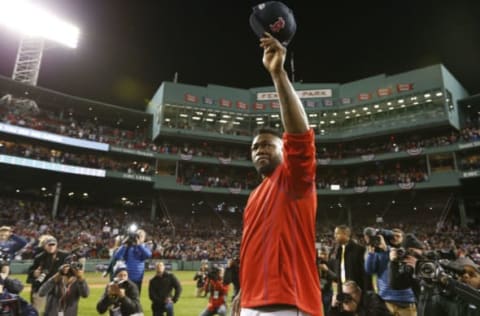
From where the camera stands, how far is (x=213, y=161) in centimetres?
4162

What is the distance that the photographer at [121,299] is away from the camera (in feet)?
20.9

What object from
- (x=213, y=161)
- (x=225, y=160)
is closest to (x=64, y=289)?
(x=213, y=161)

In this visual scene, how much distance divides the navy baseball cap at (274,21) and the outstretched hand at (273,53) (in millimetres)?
57

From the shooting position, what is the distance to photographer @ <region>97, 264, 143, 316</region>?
20.9ft

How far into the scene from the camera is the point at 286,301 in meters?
1.84

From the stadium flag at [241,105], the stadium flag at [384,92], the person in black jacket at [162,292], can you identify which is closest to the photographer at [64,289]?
the person in black jacket at [162,292]

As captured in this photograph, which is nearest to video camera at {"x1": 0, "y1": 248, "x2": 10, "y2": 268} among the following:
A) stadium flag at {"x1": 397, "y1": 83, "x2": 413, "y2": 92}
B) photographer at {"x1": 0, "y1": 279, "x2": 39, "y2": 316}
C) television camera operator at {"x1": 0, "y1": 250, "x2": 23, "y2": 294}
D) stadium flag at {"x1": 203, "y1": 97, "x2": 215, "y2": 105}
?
television camera operator at {"x1": 0, "y1": 250, "x2": 23, "y2": 294}

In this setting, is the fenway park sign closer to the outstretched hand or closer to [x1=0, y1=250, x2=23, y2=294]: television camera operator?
[x1=0, y1=250, x2=23, y2=294]: television camera operator

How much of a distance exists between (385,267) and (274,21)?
5553mm

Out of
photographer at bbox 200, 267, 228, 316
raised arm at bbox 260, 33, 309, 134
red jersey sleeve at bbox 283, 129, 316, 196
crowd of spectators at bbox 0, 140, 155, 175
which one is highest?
crowd of spectators at bbox 0, 140, 155, 175

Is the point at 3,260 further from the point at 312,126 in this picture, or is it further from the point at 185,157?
the point at 312,126

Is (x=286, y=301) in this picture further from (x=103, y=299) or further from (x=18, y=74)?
(x=18, y=74)

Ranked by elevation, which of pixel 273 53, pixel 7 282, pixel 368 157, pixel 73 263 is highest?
pixel 368 157

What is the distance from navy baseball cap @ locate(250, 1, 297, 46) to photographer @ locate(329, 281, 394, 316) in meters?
4.39
